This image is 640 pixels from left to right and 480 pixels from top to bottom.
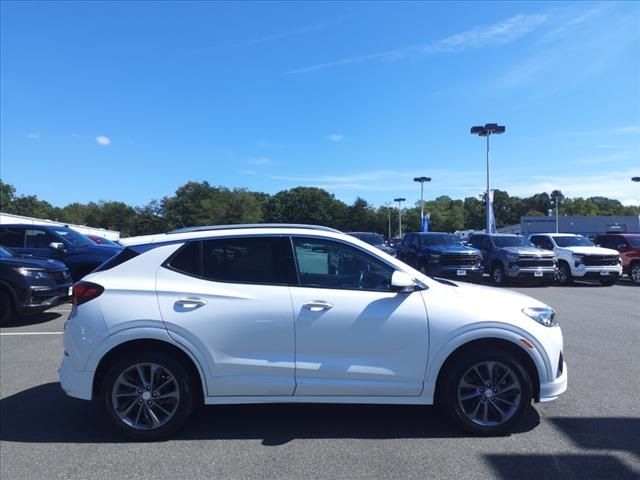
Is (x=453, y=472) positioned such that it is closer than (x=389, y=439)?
Yes

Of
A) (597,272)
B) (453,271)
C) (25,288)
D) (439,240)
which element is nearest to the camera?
(25,288)

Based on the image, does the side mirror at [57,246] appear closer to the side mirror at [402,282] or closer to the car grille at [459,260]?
the side mirror at [402,282]

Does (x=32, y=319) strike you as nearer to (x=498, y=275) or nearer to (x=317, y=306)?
(x=317, y=306)

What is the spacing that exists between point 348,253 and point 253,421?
6.06 feet

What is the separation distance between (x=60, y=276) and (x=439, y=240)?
42.9 ft

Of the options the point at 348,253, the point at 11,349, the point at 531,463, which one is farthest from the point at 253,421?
the point at 11,349

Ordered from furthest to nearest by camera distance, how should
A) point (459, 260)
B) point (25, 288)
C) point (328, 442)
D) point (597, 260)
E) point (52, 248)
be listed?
1. point (597, 260)
2. point (459, 260)
3. point (52, 248)
4. point (25, 288)
5. point (328, 442)

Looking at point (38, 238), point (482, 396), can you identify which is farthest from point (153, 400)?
point (38, 238)

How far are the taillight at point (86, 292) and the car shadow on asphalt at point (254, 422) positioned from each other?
1232mm

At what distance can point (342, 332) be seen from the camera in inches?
164

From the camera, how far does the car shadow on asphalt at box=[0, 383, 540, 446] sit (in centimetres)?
432

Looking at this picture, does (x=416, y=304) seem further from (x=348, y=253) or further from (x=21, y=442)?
(x=21, y=442)

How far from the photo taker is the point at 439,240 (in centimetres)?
1861

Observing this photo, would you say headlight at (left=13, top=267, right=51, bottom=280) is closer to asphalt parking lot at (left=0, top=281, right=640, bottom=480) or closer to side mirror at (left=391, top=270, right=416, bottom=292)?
asphalt parking lot at (left=0, top=281, right=640, bottom=480)
